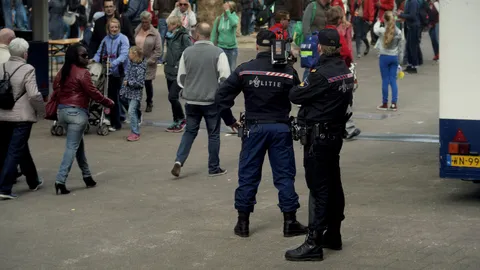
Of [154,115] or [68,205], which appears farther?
[154,115]

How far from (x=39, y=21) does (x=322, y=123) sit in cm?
1025

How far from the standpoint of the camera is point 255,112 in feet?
30.3

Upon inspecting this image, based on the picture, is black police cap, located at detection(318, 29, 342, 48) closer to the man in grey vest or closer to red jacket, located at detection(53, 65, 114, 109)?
red jacket, located at detection(53, 65, 114, 109)

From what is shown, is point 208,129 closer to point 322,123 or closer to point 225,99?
point 225,99

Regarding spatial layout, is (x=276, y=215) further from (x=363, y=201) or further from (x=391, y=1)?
(x=391, y=1)

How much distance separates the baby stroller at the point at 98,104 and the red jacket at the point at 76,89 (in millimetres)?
3678

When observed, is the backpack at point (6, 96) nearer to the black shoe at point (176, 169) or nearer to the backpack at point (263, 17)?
the black shoe at point (176, 169)

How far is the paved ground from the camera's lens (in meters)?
8.62

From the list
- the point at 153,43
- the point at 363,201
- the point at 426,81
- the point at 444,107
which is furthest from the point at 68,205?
the point at 426,81

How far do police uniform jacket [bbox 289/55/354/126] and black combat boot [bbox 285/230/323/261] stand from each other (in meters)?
0.91

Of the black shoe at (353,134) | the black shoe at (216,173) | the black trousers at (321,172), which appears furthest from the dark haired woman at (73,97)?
the black shoe at (353,134)

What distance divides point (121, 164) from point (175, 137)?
2043 millimetres

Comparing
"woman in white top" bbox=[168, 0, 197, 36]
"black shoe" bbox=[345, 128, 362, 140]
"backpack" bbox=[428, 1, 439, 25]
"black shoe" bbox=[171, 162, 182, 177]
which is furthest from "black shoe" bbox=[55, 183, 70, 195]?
"backpack" bbox=[428, 1, 439, 25]

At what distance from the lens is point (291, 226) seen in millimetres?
9289
